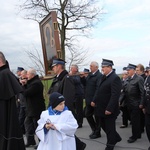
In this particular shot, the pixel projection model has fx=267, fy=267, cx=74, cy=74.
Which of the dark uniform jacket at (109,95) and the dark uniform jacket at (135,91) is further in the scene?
the dark uniform jacket at (135,91)

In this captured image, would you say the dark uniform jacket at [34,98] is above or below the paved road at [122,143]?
above

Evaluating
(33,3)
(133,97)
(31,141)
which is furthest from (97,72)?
(33,3)

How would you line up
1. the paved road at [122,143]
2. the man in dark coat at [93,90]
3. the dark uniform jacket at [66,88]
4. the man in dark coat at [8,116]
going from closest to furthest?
the man in dark coat at [8,116] → the dark uniform jacket at [66,88] → the paved road at [122,143] → the man in dark coat at [93,90]

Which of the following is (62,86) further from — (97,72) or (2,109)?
(97,72)

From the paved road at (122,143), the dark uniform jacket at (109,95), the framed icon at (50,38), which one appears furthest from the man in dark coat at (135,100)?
the framed icon at (50,38)

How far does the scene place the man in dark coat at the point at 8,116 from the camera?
4.43 m

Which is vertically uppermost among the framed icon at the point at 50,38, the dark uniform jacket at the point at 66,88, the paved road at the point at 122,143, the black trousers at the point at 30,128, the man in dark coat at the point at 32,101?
the framed icon at the point at 50,38

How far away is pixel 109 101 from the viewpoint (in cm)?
525

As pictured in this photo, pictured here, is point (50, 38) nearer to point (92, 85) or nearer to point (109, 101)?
point (92, 85)

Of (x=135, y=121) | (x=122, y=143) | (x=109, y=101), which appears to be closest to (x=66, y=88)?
(x=109, y=101)

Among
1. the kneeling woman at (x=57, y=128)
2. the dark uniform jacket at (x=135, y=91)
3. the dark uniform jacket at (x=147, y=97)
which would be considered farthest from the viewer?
the dark uniform jacket at (x=135, y=91)

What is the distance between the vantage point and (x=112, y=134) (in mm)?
5293

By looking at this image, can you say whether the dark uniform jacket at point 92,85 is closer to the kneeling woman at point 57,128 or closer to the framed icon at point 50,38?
the framed icon at point 50,38

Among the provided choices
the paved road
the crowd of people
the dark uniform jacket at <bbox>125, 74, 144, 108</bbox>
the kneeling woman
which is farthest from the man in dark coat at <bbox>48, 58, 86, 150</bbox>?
the dark uniform jacket at <bbox>125, 74, 144, 108</bbox>
